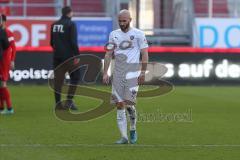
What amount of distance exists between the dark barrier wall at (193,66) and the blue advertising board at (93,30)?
19.8 ft

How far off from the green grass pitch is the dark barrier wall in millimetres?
→ 6291

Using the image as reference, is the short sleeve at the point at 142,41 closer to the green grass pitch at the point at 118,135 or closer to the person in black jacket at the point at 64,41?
the green grass pitch at the point at 118,135

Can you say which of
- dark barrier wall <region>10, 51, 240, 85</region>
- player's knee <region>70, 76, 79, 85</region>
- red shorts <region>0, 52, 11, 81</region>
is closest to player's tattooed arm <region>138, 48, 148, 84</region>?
red shorts <region>0, 52, 11, 81</region>

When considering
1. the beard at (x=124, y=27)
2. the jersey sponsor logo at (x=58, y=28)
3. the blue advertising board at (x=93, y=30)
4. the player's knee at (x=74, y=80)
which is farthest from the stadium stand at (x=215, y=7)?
the beard at (x=124, y=27)

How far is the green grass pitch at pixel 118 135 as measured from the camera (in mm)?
10781

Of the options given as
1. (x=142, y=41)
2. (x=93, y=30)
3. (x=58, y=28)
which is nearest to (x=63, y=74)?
(x=58, y=28)

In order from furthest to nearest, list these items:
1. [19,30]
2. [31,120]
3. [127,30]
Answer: [19,30] → [31,120] → [127,30]

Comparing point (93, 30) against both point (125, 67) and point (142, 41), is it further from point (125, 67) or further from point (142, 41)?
point (125, 67)

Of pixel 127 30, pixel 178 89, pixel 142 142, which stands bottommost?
pixel 178 89

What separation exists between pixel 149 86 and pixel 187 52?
4362 mm

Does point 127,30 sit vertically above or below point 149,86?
above

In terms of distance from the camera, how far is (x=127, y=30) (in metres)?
11.9

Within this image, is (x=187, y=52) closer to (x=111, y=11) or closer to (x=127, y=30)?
(x=111, y=11)

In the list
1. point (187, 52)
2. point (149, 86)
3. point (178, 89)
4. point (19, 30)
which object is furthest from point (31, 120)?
point (19, 30)
